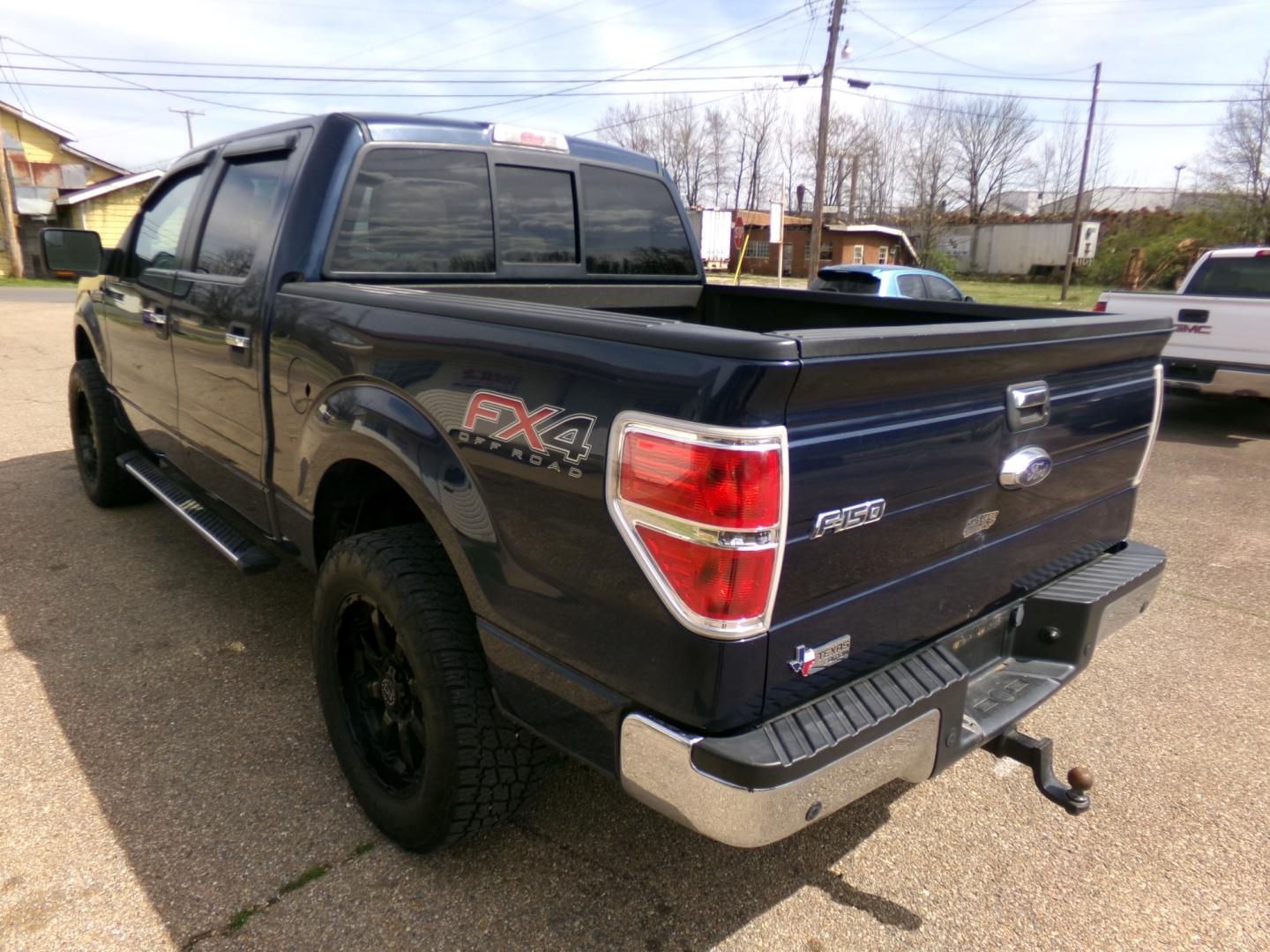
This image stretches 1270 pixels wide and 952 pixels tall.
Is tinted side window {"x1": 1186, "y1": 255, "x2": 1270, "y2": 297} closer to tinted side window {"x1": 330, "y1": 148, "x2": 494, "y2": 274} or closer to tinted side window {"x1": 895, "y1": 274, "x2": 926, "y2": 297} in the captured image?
tinted side window {"x1": 895, "y1": 274, "x2": 926, "y2": 297}

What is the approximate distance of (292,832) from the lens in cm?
250

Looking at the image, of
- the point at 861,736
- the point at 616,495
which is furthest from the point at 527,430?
the point at 861,736

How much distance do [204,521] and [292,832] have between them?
1588mm

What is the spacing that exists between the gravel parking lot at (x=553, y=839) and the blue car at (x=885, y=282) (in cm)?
671

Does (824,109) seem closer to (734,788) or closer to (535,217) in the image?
(535,217)

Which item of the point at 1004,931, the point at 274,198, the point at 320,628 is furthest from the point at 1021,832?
the point at 274,198

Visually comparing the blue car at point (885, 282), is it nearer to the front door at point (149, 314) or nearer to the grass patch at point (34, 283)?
the front door at point (149, 314)

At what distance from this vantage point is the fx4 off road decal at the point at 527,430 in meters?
1.75

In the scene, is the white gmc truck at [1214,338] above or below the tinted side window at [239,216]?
below

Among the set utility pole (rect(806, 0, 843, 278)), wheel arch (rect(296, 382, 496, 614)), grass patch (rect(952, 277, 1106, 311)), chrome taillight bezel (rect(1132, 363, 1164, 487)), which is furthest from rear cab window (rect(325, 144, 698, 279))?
grass patch (rect(952, 277, 1106, 311))

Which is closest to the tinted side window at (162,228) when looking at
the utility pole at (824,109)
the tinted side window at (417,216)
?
the tinted side window at (417,216)

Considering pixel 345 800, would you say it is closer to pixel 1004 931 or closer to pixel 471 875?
pixel 471 875

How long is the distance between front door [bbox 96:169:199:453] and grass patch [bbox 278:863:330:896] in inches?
88.4


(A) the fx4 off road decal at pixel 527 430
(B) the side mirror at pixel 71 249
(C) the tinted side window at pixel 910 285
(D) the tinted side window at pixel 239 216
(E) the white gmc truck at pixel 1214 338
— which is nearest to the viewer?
(A) the fx4 off road decal at pixel 527 430
